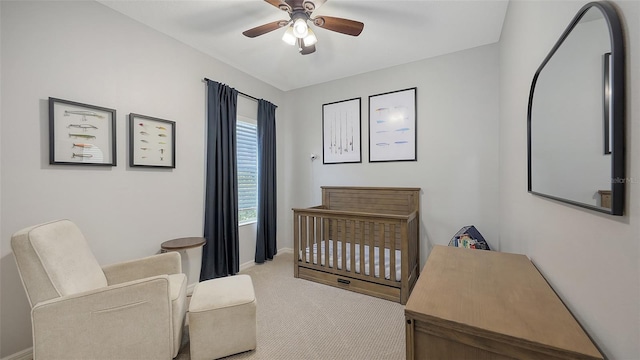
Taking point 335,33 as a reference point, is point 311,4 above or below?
below

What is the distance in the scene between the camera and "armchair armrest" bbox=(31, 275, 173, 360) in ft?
4.19

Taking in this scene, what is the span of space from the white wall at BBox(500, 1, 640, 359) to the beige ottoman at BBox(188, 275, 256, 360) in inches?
66.1

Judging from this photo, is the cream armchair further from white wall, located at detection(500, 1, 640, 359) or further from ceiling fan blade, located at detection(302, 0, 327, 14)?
ceiling fan blade, located at detection(302, 0, 327, 14)

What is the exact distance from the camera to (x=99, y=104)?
2.02 m

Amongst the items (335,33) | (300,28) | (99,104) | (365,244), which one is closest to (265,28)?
(300,28)

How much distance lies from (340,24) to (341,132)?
69.4 inches

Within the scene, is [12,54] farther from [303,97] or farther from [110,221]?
[303,97]

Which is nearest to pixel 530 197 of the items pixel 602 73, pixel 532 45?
pixel 532 45

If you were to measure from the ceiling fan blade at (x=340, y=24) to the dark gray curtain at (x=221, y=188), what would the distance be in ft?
5.11

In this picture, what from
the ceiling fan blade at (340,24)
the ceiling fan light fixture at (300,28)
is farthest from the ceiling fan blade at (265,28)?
the ceiling fan blade at (340,24)

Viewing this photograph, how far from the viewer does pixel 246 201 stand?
3508mm

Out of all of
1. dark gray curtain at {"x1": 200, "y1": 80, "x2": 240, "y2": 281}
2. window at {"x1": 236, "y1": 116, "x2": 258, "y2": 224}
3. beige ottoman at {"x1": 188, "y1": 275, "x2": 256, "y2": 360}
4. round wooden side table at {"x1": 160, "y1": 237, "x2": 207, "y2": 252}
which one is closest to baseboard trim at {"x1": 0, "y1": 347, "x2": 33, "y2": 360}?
round wooden side table at {"x1": 160, "y1": 237, "x2": 207, "y2": 252}

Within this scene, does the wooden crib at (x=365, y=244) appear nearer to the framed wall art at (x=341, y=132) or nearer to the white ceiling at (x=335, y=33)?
the framed wall art at (x=341, y=132)

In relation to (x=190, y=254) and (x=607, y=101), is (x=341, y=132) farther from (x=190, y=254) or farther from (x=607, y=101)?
(x=607, y=101)
